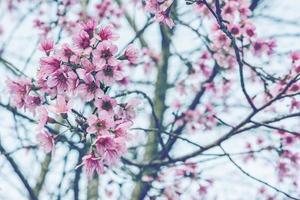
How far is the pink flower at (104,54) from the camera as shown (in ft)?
7.32

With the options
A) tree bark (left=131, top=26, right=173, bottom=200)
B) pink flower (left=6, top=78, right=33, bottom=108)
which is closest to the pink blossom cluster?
pink flower (left=6, top=78, right=33, bottom=108)

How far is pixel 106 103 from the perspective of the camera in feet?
7.77

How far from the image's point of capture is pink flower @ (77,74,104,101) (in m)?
2.24

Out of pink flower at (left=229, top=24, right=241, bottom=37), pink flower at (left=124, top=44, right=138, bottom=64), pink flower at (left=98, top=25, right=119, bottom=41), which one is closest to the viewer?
pink flower at (left=98, top=25, right=119, bottom=41)

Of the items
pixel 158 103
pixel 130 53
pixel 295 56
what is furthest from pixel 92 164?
pixel 158 103

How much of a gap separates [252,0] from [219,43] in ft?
5.48

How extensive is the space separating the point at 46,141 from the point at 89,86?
436mm

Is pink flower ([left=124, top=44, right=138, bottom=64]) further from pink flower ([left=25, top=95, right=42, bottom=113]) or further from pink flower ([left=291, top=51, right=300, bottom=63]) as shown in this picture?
pink flower ([left=291, top=51, right=300, bottom=63])

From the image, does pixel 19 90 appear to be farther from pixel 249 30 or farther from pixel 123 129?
pixel 249 30

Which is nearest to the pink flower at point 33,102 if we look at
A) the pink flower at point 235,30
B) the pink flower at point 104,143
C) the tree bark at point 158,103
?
the pink flower at point 104,143

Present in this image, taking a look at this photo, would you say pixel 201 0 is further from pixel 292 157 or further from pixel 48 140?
pixel 292 157

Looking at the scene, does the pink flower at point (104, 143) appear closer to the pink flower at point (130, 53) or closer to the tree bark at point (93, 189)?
the pink flower at point (130, 53)

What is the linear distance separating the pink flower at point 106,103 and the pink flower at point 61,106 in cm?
16

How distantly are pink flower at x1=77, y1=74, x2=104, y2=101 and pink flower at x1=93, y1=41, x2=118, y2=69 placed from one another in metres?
0.08
